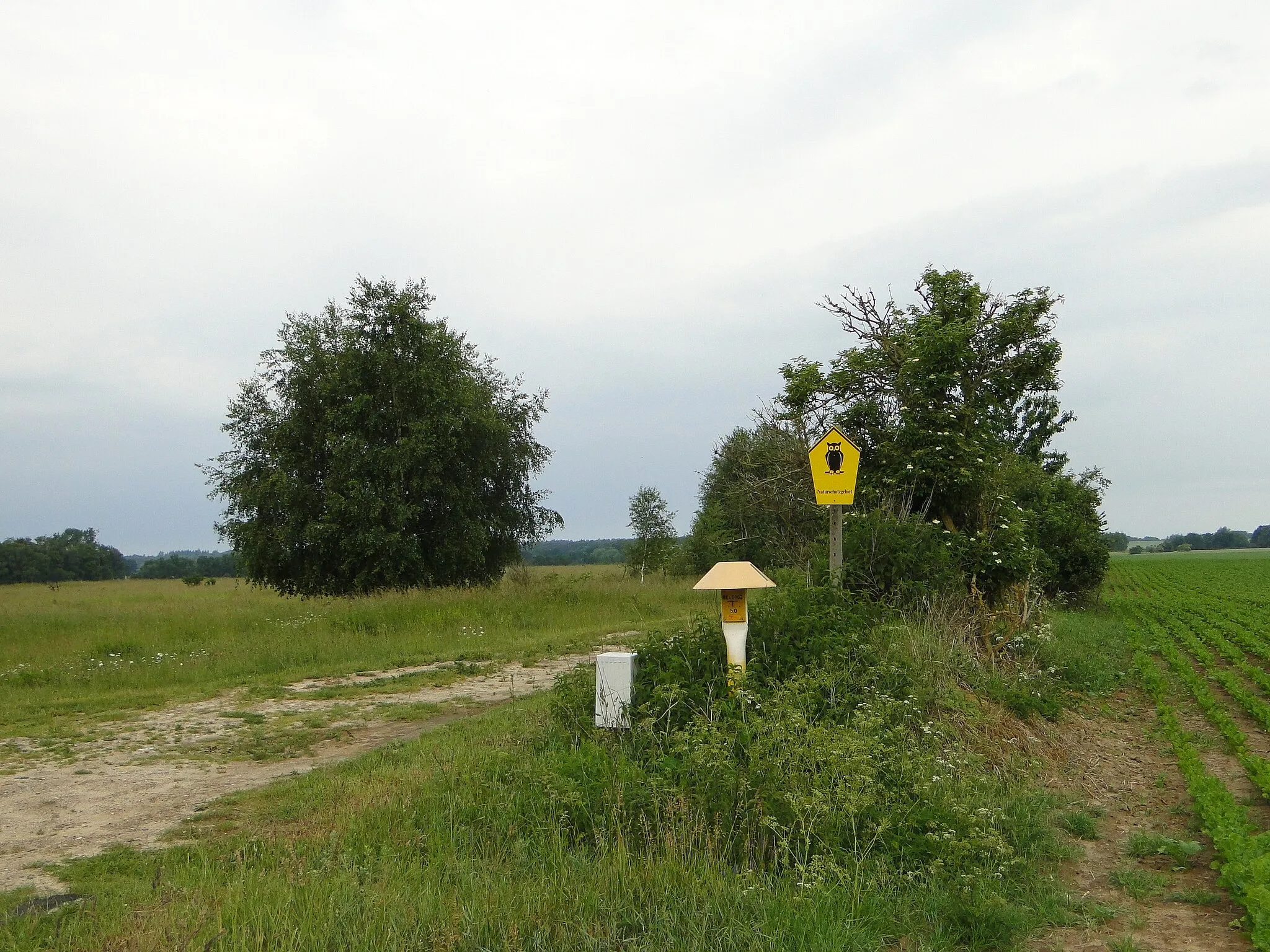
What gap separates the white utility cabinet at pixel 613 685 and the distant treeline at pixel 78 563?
6665 centimetres

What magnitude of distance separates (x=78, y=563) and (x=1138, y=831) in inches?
3773

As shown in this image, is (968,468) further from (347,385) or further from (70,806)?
(347,385)

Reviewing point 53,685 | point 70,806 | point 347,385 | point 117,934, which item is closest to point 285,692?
point 53,685

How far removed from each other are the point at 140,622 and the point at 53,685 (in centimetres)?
535

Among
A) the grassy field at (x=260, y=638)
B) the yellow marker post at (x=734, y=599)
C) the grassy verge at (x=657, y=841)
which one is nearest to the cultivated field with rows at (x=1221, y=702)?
the grassy verge at (x=657, y=841)

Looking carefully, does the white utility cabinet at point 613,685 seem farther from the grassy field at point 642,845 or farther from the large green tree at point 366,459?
the large green tree at point 366,459

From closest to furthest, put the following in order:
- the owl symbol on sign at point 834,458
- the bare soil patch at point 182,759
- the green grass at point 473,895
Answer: the green grass at point 473,895
the bare soil patch at point 182,759
the owl symbol on sign at point 834,458

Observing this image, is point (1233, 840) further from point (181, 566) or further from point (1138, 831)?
point (181, 566)

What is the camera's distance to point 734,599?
7.44 m

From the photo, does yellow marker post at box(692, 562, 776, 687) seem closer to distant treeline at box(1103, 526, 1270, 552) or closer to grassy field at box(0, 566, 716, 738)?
grassy field at box(0, 566, 716, 738)

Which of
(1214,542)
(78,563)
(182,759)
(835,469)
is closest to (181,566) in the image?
(78,563)

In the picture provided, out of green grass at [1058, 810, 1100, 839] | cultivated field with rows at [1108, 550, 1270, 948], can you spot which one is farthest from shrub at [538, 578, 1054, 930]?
cultivated field with rows at [1108, 550, 1270, 948]

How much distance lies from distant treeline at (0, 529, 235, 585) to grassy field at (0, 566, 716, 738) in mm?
50707

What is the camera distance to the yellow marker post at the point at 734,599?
7332 millimetres
